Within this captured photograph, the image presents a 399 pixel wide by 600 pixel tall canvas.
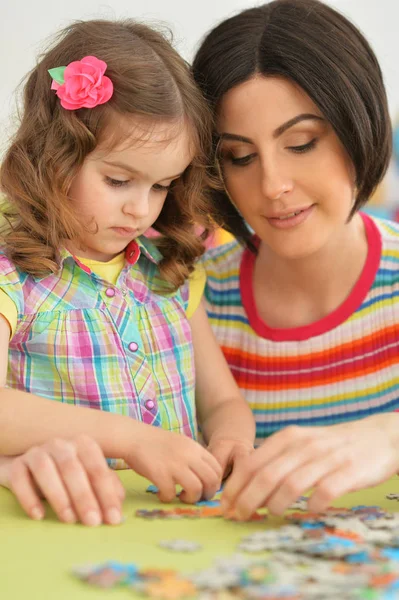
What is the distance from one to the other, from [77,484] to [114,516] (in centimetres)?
6

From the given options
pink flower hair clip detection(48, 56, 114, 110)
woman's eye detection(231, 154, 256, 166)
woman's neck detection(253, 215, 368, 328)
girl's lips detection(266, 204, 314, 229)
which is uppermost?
pink flower hair clip detection(48, 56, 114, 110)

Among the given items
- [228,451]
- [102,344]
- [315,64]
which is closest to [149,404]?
[102,344]

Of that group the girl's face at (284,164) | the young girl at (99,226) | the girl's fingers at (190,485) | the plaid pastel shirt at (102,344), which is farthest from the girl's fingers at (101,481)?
the girl's face at (284,164)

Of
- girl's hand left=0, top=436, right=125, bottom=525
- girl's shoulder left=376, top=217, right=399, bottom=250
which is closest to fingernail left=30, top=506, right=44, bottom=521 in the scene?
girl's hand left=0, top=436, right=125, bottom=525

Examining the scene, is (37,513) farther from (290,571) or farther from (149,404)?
(149,404)

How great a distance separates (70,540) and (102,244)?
2.28 ft

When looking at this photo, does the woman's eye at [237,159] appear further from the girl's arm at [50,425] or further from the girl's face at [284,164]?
the girl's arm at [50,425]

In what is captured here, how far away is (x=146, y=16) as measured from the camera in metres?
3.64

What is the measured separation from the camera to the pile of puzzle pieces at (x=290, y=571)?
72cm

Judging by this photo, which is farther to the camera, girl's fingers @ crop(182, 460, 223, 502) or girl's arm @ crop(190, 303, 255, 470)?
girl's arm @ crop(190, 303, 255, 470)

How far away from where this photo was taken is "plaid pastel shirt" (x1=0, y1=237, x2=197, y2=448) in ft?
4.72

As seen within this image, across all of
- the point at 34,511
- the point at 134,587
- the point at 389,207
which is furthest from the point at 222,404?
the point at 389,207

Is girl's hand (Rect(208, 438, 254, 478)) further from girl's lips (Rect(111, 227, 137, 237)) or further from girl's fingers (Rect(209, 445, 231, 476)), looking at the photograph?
girl's lips (Rect(111, 227, 137, 237))

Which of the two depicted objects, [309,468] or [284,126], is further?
[284,126]
